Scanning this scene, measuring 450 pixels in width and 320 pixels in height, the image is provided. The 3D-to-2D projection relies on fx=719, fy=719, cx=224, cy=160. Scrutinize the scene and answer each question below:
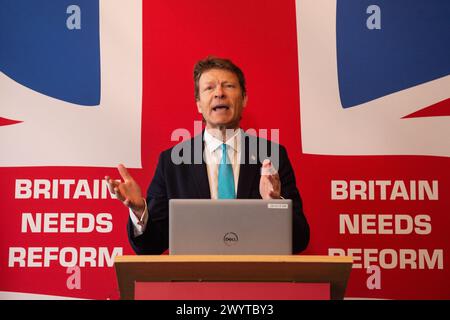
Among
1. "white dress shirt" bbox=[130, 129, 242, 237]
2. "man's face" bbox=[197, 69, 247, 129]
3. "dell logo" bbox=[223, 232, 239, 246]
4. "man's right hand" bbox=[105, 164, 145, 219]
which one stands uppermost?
"man's face" bbox=[197, 69, 247, 129]

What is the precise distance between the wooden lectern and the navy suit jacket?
1006mm

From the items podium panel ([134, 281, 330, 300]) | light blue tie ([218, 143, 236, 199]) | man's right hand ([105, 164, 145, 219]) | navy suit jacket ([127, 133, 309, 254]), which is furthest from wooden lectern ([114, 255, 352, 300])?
light blue tie ([218, 143, 236, 199])

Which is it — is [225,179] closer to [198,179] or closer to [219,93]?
[198,179]

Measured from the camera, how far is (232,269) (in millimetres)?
2475

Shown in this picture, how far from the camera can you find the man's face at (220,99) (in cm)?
411

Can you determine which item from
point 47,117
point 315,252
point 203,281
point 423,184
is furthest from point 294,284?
point 47,117

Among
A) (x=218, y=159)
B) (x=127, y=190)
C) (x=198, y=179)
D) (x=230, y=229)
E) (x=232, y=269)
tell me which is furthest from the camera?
(x=218, y=159)

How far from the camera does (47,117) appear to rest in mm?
4344

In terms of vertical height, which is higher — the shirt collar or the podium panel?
the shirt collar

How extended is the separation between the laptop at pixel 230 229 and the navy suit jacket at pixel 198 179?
2.79 feet

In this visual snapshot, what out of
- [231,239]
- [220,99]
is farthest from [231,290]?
[220,99]

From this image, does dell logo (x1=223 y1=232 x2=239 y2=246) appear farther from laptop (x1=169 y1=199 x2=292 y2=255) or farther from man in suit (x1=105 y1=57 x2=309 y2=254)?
man in suit (x1=105 y1=57 x2=309 y2=254)

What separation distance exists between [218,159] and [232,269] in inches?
66.0

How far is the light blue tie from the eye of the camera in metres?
3.92
